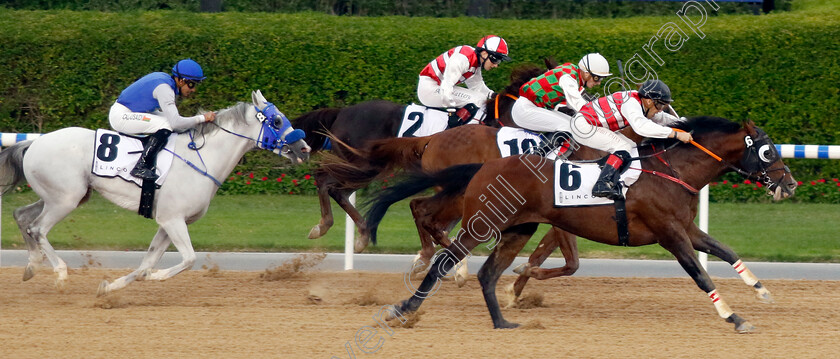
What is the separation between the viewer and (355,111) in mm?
8742

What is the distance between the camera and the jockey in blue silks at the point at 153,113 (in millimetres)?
6754

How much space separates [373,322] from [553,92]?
98.3 inches

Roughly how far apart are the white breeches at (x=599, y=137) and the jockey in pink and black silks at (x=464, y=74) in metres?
1.76

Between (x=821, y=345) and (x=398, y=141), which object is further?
(x=398, y=141)

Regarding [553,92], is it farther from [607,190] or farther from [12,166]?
[12,166]

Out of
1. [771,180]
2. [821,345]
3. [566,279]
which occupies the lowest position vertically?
[566,279]

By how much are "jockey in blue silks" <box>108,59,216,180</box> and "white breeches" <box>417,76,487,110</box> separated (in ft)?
6.90

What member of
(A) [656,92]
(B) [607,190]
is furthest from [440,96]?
(B) [607,190]

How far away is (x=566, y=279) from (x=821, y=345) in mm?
2660

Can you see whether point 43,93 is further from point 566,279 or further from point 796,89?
point 796,89

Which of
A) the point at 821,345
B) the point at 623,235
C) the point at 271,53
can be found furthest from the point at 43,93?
the point at 821,345

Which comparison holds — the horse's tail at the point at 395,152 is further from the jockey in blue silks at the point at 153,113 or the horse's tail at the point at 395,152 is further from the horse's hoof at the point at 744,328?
the horse's hoof at the point at 744,328

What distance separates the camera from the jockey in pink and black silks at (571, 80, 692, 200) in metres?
6.00

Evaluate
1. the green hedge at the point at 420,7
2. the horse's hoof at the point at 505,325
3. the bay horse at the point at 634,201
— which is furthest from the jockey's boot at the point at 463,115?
the green hedge at the point at 420,7
